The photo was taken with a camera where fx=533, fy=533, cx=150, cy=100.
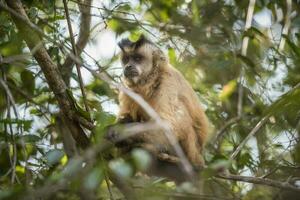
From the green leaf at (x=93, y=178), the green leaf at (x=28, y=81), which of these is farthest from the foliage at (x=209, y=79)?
the green leaf at (x=93, y=178)

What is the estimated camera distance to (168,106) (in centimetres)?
607

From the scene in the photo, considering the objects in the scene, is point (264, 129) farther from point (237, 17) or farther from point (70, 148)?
point (70, 148)

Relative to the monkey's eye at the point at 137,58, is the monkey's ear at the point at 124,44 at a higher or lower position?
higher

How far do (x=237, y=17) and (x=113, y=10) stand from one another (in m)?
2.33

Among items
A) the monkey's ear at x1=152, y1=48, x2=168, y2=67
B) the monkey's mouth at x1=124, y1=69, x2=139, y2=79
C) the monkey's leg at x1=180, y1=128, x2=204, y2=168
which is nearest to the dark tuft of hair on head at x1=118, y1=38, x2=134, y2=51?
the monkey's ear at x1=152, y1=48, x2=168, y2=67

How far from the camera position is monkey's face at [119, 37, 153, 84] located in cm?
639

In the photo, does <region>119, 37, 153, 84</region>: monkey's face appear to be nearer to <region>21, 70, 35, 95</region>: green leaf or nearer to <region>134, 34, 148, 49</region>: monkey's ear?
<region>134, 34, 148, 49</region>: monkey's ear

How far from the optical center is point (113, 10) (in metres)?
5.08

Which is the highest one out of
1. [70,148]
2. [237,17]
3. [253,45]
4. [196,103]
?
[237,17]

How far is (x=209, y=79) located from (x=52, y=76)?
9.98 ft

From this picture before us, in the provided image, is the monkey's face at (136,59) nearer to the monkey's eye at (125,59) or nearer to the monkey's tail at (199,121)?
the monkey's eye at (125,59)

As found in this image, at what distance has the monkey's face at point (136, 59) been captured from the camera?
6391 millimetres

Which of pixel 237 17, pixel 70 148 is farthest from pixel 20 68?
pixel 237 17

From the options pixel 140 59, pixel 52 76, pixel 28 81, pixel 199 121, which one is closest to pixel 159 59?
pixel 140 59
